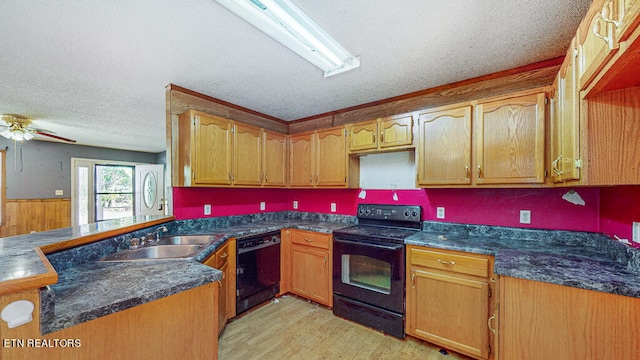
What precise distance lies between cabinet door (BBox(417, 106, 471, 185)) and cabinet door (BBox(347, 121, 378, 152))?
471 mm

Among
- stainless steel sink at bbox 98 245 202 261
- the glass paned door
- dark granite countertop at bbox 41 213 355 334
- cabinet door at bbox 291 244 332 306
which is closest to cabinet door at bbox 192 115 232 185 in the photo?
stainless steel sink at bbox 98 245 202 261

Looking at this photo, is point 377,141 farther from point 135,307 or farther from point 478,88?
point 135,307

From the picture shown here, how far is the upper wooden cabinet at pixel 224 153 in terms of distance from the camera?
242cm

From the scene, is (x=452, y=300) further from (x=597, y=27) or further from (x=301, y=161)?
(x=301, y=161)

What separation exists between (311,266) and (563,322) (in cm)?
202

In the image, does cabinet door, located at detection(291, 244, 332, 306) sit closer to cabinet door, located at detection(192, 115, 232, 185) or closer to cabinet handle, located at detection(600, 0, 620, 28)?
cabinet door, located at detection(192, 115, 232, 185)

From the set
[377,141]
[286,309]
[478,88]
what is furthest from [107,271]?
[478,88]

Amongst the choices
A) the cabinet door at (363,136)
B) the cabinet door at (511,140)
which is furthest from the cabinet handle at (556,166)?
the cabinet door at (363,136)

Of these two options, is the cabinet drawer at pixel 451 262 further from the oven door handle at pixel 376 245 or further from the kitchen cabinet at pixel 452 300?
the oven door handle at pixel 376 245

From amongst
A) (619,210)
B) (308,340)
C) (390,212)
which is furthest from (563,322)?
(308,340)

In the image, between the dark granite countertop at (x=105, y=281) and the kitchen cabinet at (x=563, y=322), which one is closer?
the dark granite countertop at (x=105, y=281)

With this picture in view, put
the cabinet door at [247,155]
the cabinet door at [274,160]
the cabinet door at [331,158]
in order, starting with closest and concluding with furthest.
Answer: the cabinet door at [247,155], the cabinet door at [331,158], the cabinet door at [274,160]

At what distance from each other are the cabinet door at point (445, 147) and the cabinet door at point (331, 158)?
2.85 ft

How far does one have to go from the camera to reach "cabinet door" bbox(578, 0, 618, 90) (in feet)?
2.96
